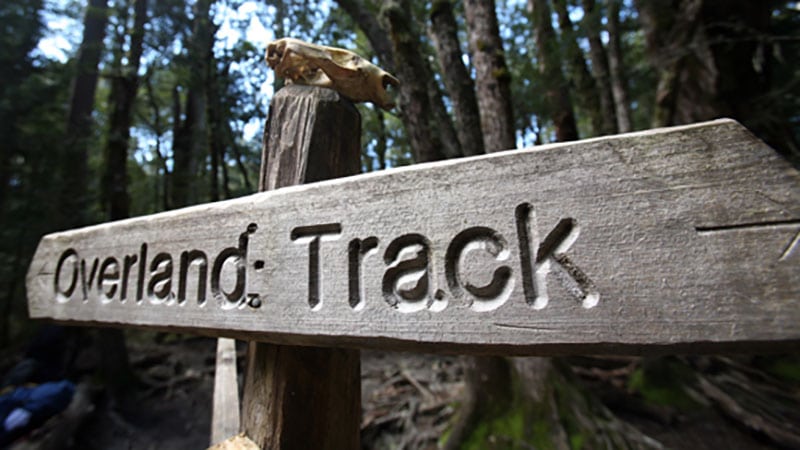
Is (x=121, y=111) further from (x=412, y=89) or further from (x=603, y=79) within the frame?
(x=603, y=79)

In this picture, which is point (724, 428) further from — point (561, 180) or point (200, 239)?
point (200, 239)

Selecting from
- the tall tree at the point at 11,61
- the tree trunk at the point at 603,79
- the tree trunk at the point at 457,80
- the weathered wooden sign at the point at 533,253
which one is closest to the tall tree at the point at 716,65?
the tree trunk at the point at 603,79

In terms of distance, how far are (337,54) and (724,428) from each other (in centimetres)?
390

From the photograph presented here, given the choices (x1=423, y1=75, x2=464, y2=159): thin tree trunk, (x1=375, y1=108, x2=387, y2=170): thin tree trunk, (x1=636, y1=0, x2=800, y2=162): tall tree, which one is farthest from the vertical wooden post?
(x1=375, y1=108, x2=387, y2=170): thin tree trunk

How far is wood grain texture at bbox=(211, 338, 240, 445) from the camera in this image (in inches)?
52.7

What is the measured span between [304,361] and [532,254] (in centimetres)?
63

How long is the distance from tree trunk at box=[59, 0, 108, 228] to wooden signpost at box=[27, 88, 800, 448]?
13.8 feet

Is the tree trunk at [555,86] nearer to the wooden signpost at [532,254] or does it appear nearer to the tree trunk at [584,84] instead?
the tree trunk at [584,84]

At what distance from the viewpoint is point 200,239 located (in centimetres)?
97

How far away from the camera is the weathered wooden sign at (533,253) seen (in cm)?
51

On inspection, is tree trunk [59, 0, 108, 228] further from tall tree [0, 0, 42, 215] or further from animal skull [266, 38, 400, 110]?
animal skull [266, 38, 400, 110]

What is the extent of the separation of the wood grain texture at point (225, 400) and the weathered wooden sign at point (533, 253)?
0.63m

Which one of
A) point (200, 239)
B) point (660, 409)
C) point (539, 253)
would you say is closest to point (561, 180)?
point (539, 253)

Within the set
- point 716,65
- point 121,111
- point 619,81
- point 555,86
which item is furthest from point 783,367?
point 121,111
